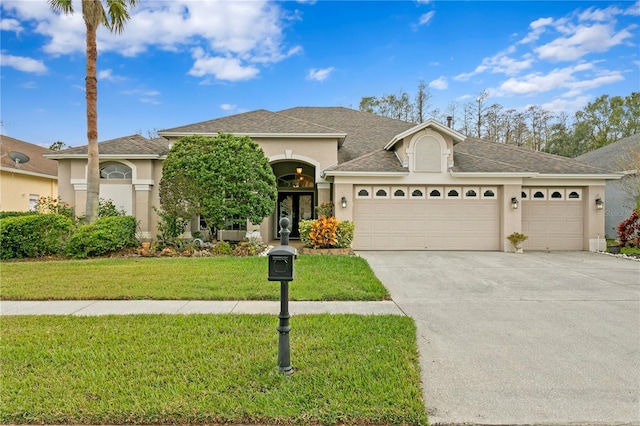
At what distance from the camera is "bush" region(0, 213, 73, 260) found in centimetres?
1009

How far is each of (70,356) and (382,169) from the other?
10.6 m

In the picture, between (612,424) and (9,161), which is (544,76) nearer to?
(612,424)

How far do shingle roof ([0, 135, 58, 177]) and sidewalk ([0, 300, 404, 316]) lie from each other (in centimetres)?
1519

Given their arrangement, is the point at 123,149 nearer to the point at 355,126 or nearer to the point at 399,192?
the point at 355,126

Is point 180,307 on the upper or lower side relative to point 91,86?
lower

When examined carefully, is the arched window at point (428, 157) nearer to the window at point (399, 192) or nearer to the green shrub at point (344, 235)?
the window at point (399, 192)

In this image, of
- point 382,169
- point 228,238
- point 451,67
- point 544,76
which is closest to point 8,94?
point 228,238

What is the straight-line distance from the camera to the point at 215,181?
37.0ft

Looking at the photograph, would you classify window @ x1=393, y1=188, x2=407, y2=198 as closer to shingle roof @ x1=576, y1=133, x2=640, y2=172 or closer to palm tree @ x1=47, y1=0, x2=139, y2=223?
palm tree @ x1=47, y1=0, x2=139, y2=223

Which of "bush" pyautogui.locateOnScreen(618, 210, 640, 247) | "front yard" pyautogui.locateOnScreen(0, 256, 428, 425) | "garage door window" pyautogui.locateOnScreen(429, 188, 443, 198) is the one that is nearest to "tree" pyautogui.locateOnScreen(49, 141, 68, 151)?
"front yard" pyautogui.locateOnScreen(0, 256, 428, 425)

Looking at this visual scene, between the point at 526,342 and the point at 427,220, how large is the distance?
8804 millimetres

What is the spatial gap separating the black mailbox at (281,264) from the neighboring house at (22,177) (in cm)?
1951

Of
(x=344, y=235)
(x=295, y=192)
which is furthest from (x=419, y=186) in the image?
(x=295, y=192)

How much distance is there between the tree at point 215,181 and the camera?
11.3m
